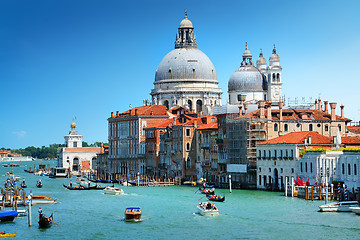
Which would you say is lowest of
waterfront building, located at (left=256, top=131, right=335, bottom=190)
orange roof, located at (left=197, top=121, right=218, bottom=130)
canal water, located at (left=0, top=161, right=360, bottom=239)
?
canal water, located at (left=0, top=161, right=360, bottom=239)

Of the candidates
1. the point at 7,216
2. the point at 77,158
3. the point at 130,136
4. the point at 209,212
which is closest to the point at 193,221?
the point at 209,212

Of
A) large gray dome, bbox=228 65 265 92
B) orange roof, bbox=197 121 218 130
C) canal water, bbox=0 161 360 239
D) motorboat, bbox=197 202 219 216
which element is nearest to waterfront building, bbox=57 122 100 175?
large gray dome, bbox=228 65 265 92

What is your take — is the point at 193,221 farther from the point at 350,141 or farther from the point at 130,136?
the point at 130,136

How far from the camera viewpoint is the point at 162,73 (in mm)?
103625

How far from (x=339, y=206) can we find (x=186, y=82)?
57.8 m

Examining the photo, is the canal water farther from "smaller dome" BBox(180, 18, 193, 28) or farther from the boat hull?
"smaller dome" BBox(180, 18, 193, 28)

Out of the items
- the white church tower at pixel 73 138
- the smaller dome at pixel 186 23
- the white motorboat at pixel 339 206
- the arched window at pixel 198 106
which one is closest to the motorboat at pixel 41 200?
the white motorboat at pixel 339 206

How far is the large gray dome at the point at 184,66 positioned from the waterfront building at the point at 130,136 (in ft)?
26.8

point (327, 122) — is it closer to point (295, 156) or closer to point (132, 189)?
point (295, 156)

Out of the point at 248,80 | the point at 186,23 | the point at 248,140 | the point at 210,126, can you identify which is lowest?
the point at 248,140

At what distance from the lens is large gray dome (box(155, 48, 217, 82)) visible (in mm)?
102875

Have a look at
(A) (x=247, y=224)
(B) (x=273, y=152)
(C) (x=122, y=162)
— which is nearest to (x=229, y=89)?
(C) (x=122, y=162)

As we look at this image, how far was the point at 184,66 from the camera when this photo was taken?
103 m

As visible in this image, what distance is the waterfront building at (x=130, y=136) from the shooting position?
91062mm
